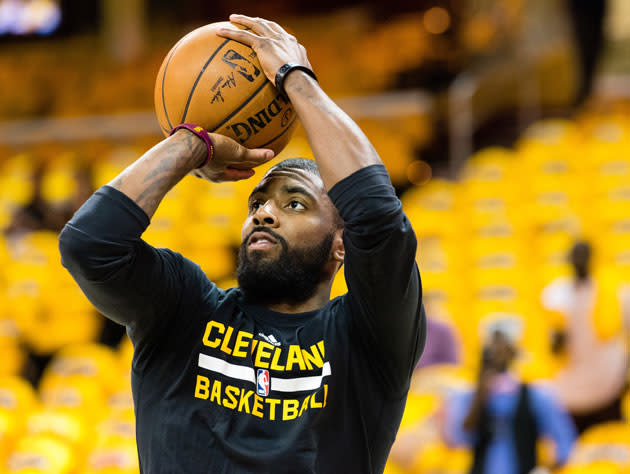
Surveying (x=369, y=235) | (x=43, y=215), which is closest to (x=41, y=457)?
(x=369, y=235)

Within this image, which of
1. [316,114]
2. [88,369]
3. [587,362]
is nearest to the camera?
[316,114]

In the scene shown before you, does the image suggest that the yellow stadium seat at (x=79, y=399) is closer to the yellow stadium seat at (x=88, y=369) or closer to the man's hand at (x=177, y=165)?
the yellow stadium seat at (x=88, y=369)

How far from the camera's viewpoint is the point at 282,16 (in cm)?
1326

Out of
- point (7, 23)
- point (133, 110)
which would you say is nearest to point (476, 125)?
point (133, 110)

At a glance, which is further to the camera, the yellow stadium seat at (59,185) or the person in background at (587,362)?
the yellow stadium seat at (59,185)

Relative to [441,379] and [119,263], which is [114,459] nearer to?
[441,379]

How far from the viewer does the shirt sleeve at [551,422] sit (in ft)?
12.5

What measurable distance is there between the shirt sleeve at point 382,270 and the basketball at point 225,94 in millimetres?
351

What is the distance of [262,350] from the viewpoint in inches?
79.2

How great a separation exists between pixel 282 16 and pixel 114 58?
2.55 metres

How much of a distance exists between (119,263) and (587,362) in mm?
3264

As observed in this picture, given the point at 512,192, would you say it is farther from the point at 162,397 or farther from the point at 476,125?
the point at 162,397

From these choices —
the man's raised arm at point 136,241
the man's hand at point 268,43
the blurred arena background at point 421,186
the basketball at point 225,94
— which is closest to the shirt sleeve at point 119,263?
the man's raised arm at point 136,241

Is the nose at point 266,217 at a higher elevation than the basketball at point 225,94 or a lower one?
lower
